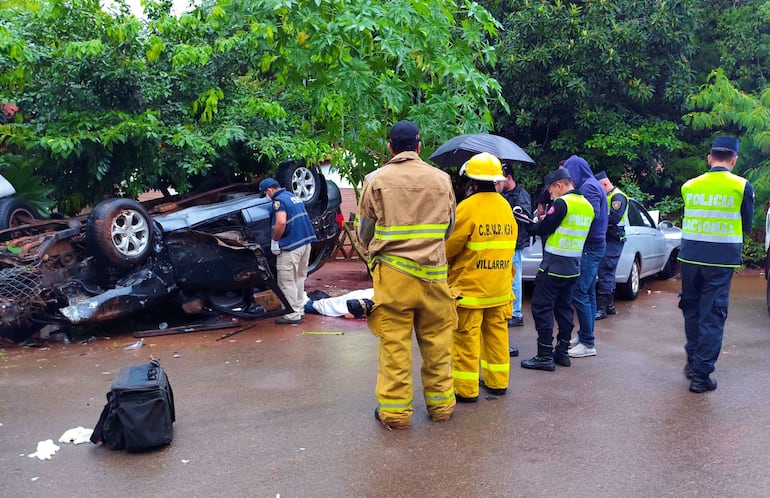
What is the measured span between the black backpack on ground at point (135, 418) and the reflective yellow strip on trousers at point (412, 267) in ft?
5.43

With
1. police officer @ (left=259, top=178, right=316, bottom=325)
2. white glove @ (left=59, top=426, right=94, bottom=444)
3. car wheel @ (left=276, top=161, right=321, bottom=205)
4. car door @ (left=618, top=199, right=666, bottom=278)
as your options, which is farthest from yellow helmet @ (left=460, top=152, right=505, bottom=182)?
car door @ (left=618, top=199, right=666, bottom=278)

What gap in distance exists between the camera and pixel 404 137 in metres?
4.79

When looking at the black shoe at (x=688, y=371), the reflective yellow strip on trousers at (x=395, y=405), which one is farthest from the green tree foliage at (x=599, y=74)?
the reflective yellow strip on trousers at (x=395, y=405)

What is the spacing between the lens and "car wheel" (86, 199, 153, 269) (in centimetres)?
706

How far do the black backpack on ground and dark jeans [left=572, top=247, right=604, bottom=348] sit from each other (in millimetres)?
3763

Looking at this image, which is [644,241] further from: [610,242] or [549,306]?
[549,306]

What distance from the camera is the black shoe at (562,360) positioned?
246 inches

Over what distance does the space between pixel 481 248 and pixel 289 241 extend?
11.9 feet

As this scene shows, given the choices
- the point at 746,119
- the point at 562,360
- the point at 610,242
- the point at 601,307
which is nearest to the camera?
the point at 562,360

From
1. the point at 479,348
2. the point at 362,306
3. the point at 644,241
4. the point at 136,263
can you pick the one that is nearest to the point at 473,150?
the point at 479,348

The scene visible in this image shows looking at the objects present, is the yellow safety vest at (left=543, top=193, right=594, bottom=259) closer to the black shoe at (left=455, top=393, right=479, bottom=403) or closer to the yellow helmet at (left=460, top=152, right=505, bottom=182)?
the yellow helmet at (left=460, top=152, right=505, bottom=182)

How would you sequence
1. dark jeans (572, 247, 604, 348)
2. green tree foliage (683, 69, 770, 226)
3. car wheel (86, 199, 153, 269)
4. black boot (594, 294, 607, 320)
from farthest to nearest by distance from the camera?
green tree foliage (683, 69, 770, 226)
black boot (594, 294, 607, 320)
car wheel (86, 199, 153, 269)
dark jeans (572, 247, 604, 348)

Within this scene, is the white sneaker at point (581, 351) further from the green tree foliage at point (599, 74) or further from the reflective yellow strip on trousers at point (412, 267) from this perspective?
the green tree foliage at point (599, 74)

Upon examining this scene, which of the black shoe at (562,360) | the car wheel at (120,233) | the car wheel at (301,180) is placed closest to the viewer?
the black shoe at (562,360)
